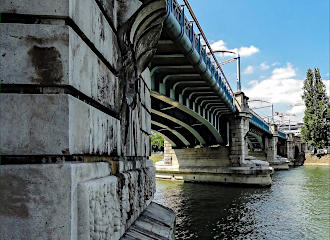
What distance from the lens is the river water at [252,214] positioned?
1055cm

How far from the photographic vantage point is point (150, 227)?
14.4 ft

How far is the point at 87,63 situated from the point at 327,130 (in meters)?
71.4

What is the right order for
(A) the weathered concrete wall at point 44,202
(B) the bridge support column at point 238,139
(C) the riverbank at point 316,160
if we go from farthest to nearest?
(C) the riverbank at point 316,160
(B) the bridge support column at point 238,139
(A) the weathered concrete wall at point 44,202

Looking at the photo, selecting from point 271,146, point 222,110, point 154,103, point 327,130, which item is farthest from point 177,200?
point 327,130

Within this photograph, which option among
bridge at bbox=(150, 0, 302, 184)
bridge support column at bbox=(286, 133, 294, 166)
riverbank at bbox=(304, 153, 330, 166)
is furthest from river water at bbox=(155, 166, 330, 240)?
bridge support column at bbox=(286, 133, 294, 166)

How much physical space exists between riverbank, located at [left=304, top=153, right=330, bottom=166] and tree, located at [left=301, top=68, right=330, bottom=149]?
8.45 ft

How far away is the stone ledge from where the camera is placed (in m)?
3.71

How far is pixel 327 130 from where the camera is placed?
212ft

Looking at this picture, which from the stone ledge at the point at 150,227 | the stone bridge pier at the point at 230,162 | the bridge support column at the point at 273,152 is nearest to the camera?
the stone ledge at the point at 150,227

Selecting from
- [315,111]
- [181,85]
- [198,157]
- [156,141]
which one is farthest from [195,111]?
[315,111]

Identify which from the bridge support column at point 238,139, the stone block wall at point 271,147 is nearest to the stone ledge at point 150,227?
the bridge support column at point 238,139

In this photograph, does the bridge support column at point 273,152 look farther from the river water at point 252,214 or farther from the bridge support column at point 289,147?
the river water at point 252,214

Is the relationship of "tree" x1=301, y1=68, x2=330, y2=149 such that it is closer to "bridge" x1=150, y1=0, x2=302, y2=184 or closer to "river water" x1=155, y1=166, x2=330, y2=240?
"bridge" x1=150, y1=0, x2=302, y2=184

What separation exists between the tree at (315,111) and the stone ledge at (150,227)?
220 ft
